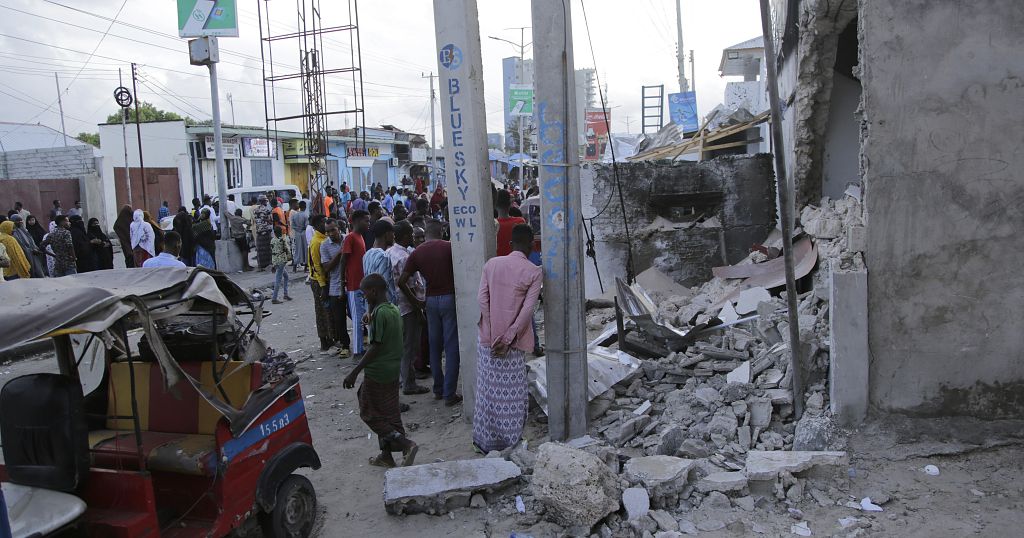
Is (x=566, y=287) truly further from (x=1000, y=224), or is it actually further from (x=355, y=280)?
(x=355, y=280)

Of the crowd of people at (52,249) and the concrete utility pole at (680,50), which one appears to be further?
the concrete utility pole at (680,50)

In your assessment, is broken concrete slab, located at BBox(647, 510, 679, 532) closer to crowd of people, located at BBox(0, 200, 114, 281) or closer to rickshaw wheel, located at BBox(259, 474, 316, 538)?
rickshaw wheel, located at BBox(259, 474, 316, 538)

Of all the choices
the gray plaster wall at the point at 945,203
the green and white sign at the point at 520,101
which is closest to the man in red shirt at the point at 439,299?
the gray plaster wall at the point at 945,203

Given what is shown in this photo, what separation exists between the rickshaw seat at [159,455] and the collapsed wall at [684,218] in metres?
7.35

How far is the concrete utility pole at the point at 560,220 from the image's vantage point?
511 cm

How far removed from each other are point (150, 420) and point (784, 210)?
4244 mm

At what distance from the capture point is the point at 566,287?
5.31 m

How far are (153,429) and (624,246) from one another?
24.4 ft

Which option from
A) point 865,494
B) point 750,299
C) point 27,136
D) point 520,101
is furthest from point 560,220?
point 27,136

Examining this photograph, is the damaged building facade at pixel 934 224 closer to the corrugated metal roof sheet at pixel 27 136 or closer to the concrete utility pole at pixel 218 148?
the concrete utility pole at pixel 218 148

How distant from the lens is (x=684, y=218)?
10.5 m

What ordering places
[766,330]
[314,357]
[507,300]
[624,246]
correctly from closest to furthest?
1. [507,300]
2. [766,330]
3. [314,357]
4. [624,246]

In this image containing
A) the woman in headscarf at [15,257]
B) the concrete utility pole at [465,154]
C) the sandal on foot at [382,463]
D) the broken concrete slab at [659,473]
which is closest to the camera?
the broken concrete slab at [659,473]

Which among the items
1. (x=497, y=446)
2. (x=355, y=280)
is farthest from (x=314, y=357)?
(x=497, y=446)
